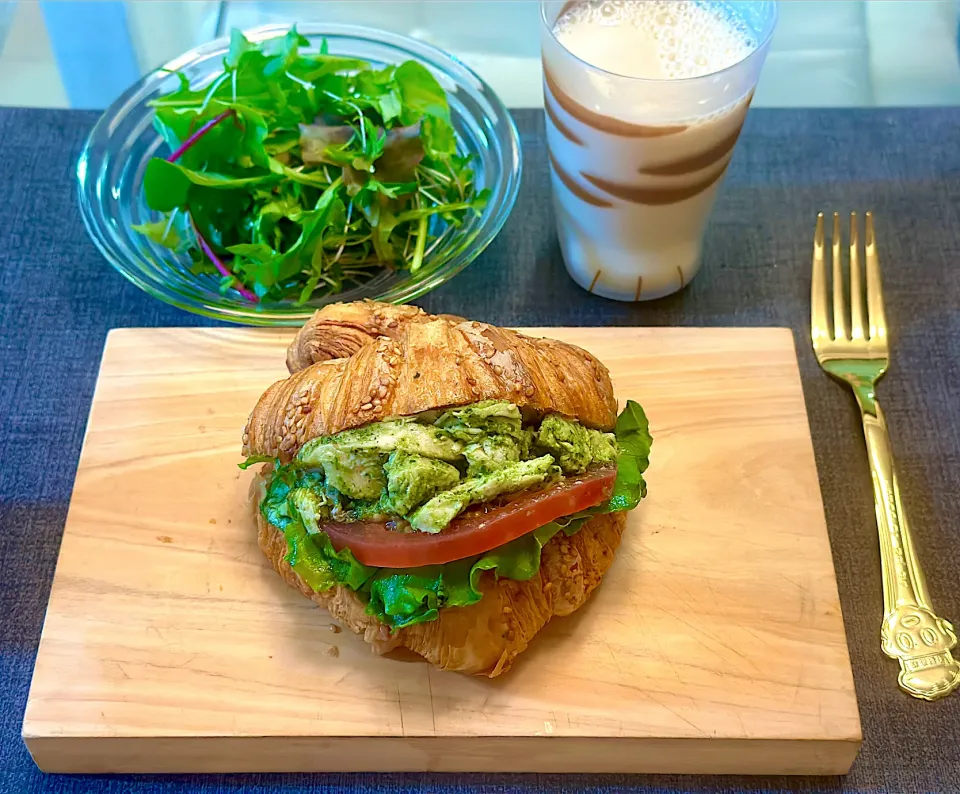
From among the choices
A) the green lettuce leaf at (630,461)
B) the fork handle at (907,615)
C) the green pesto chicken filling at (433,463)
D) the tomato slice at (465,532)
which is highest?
the green pesto chicken filling at (433,463)

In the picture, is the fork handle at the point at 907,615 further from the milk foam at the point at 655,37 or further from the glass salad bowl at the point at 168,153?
the glass salad bowl at the point at 168,153

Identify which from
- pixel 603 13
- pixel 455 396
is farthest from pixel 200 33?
pixel 455 396

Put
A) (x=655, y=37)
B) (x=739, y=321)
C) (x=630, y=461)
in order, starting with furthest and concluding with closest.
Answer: (x=739, y=321) < (x=655, y=37) < (x=630, y=461)

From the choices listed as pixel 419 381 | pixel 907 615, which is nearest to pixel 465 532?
pixel 419 381

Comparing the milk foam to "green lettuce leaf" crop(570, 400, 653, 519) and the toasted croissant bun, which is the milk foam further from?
the toasted croissant bun

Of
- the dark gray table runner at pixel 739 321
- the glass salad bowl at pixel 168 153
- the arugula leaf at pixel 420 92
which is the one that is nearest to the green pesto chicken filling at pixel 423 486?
the dark gray table runner at pixel 739 321

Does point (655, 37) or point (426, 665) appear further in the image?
point (655, 37)

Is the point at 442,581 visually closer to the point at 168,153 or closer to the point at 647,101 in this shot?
the point at 647,101

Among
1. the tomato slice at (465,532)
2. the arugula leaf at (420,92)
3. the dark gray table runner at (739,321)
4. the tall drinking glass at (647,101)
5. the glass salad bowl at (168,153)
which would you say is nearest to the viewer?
the tomato slice at (465,532)
